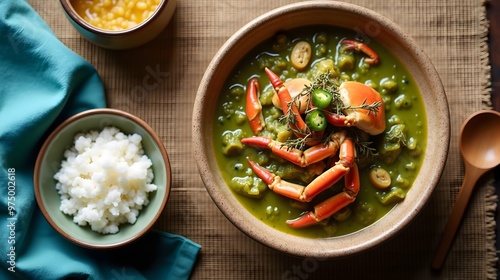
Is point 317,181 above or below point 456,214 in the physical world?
above

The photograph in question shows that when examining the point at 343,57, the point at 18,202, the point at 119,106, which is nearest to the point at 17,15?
the point at 119,106

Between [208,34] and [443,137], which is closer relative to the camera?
[443,137]

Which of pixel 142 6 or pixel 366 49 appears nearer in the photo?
pixel 366 49

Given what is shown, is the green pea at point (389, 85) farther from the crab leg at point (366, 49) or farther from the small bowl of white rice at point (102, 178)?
the small bowl of white rice at point (102, 178)

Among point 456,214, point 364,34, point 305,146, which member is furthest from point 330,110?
point 456,214

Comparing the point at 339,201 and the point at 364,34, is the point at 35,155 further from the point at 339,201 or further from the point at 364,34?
the point at 364,34

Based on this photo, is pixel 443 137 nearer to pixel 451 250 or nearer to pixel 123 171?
pixel 451 250

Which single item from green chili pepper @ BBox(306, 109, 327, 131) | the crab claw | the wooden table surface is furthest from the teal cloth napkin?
the wooden table surface
